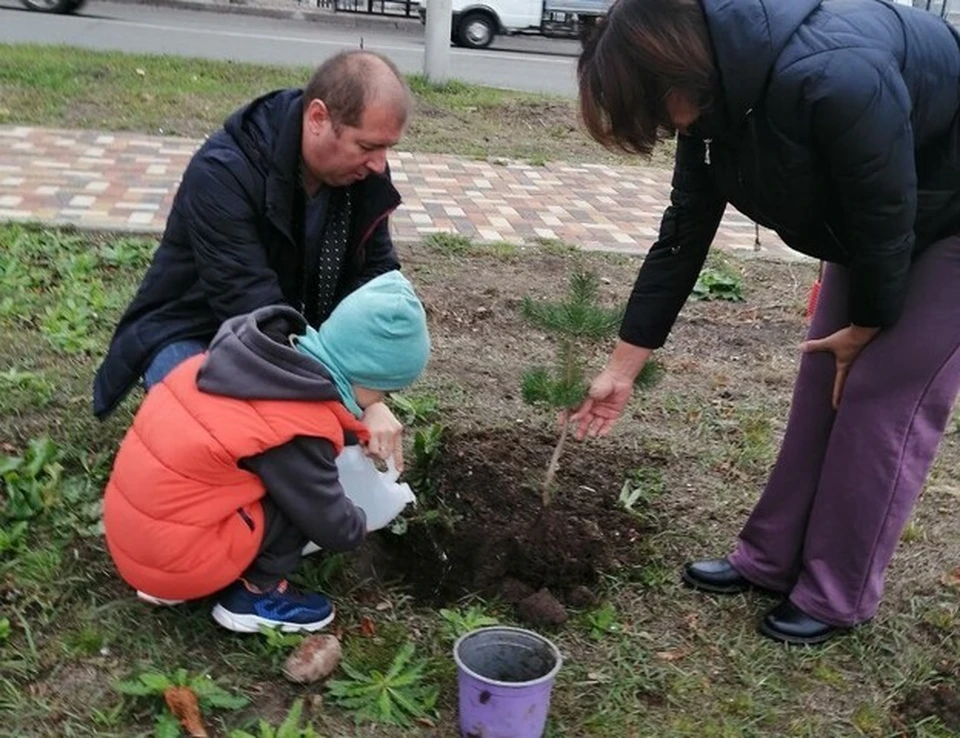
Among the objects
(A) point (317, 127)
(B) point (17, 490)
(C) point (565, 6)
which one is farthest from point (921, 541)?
(C) point (565, 6)

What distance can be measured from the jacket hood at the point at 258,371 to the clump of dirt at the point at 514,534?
2.57 feet

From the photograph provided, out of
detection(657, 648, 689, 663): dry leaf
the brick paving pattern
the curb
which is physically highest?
the curb

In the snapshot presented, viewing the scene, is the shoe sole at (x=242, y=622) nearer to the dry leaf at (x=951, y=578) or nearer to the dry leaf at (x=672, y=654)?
the dry leaf at (x=672, y=654)

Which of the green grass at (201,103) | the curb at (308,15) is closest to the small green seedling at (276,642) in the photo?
the green grass at (201,103)

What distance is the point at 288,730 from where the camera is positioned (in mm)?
2070

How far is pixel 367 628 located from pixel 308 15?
19.3 metres

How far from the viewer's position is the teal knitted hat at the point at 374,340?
2137 mm

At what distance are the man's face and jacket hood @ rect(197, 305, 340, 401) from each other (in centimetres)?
55

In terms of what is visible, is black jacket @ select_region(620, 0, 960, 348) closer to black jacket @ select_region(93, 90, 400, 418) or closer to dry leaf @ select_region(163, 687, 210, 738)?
black jacket @ select_region(93, 90, 400, 418)

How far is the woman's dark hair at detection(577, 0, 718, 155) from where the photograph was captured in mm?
1882

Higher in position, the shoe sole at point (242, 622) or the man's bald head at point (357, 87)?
the man's bald head at point (357, 87)

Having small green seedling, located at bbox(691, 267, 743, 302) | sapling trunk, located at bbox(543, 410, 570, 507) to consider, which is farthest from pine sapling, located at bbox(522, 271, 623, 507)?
small green seedling, located at bbox(691, 267, 743, 302)

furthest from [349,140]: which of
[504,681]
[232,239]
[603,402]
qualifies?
[504,681]

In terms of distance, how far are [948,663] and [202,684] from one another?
175 cm
